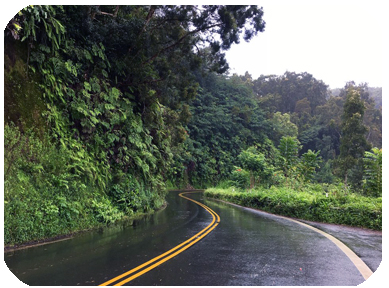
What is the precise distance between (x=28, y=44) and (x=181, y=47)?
7844mm

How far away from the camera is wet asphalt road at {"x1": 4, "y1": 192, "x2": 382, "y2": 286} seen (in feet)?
17.2

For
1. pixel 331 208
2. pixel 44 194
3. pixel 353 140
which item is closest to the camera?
pixel 44 194

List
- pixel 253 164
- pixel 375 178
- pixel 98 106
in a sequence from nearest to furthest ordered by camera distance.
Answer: pixel 98 106 < pixel 375 178 < pixel 253 164

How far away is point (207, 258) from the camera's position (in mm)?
6625

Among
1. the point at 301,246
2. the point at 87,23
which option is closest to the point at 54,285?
the point at 301,246

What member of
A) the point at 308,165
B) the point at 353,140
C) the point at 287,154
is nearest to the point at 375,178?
the point at 308,165

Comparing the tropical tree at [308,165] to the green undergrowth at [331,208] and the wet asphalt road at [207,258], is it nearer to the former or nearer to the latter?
the green undergrowth at [331,208]

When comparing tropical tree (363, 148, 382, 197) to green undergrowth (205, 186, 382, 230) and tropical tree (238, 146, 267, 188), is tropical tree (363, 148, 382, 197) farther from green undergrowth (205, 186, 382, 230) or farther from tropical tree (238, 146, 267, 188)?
tropical tree (238, 146, 267, 188)

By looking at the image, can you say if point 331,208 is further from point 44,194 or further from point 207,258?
point 44,194

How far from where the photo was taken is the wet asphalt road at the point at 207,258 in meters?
5.23

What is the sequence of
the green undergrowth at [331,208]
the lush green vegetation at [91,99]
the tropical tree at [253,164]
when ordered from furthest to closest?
1. the tropical tree at [253,164]
2. the green undergrowth at [331,208]
3. the lush green vegetation at [91,99]

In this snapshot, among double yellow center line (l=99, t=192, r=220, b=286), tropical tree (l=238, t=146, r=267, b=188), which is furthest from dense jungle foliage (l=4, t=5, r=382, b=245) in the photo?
double yellow center line (l=99, t=192, r=220, b=286)

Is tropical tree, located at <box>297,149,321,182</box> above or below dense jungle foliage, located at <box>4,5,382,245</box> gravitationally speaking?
below

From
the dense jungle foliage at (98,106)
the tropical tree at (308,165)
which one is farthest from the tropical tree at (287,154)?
the tropical tree at (308,165)
